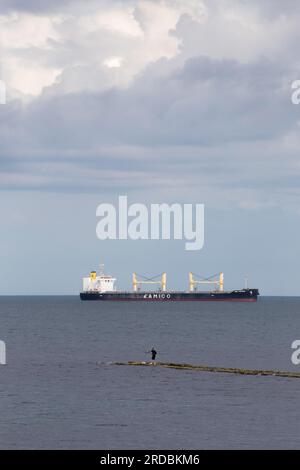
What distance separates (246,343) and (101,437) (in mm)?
95338

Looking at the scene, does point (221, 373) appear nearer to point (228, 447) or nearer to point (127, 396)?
point (127, 396)

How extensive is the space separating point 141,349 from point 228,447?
79.0 metres

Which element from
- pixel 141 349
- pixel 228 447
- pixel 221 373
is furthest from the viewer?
pixel 141 349

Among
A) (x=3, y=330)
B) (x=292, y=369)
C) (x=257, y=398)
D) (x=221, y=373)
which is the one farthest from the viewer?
(x=3, y=330)

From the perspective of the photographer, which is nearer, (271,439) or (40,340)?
(271,439)

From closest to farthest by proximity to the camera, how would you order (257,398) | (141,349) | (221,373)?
(257,398)
(221,373)
(141,349)

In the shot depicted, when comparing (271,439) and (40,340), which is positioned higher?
(40,340)

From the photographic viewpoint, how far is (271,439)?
6550 cm

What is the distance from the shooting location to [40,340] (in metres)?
164

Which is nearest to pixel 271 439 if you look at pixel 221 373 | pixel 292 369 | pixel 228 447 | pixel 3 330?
pixel 228 447
